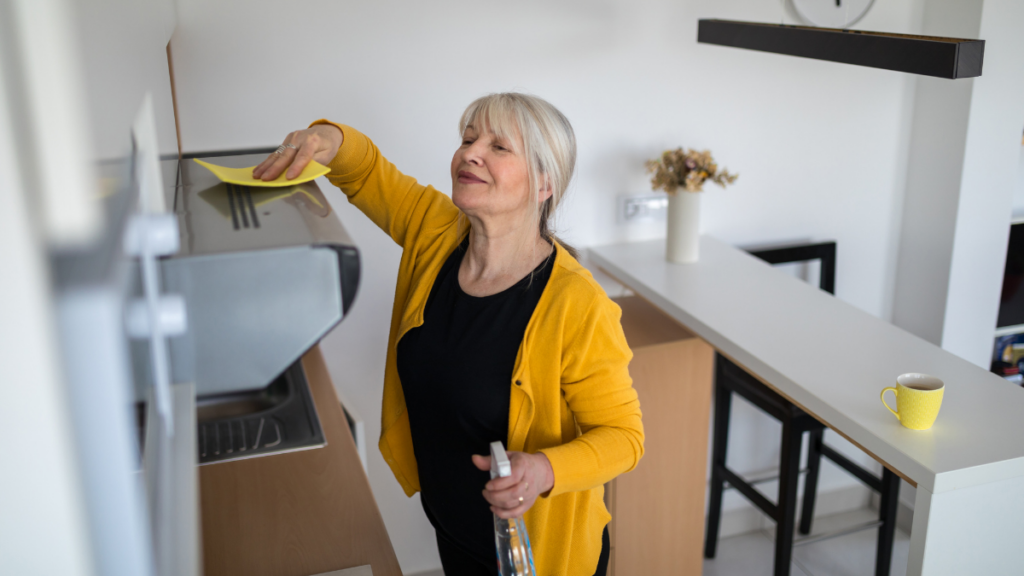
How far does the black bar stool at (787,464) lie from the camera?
88.4 inches

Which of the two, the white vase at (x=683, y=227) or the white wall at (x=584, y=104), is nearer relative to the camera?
A: the white wall at (x=584, y=104)

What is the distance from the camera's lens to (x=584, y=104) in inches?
93.0

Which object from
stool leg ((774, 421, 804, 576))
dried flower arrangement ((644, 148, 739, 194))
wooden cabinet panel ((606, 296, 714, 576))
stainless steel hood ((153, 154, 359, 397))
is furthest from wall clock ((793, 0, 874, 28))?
stainless steel hood ((153, 154, 359, 397))

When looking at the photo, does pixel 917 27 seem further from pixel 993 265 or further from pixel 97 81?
pixel 97 81

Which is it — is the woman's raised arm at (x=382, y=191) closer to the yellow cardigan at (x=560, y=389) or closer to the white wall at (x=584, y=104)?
the yellow cardigan at (x=560, y=389)

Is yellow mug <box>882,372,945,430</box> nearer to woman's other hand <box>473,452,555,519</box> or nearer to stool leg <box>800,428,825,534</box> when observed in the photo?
woman's other hand <box>473,452,555,519</box>

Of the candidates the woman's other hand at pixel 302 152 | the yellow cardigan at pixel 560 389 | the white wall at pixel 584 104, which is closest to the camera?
the woman's other hand at pixel 302 152

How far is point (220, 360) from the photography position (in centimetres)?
52

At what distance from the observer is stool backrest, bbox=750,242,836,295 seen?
2605 millimetres

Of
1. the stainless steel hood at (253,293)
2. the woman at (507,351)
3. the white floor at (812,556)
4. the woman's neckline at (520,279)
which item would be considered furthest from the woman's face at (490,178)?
the white floor at (812,556)

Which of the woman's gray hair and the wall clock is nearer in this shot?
the woman's gray hair

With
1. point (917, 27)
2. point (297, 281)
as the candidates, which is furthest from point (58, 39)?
point (917, 27)

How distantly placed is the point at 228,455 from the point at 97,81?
1.54 metres

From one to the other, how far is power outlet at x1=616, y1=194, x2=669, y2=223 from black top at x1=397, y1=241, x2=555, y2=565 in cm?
117
